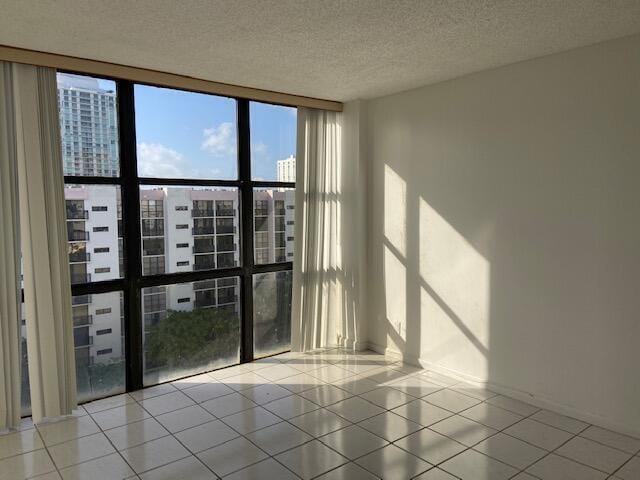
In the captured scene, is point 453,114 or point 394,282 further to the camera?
point 394,282

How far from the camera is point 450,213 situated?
424cm

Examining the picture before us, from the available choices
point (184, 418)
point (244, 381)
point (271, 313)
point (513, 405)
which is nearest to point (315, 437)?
point (184, 418)

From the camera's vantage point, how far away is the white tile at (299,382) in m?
4.11

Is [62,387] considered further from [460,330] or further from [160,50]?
[460,330]

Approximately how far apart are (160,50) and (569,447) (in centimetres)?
357

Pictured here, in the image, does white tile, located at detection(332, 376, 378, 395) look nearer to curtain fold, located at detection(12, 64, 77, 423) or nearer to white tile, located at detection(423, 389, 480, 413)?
white tile, located at detection(423, 389, 480, 413)

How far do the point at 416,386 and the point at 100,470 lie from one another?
2.40 metres

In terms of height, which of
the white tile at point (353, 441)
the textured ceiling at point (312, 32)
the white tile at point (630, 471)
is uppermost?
the textured ceiling at point (312, 32)

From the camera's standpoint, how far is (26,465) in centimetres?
295

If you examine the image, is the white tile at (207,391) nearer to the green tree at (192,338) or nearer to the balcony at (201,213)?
the green tree at (192,338)

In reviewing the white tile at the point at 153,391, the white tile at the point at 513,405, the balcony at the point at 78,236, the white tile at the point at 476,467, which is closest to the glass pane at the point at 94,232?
the balcony at the point at 78,236

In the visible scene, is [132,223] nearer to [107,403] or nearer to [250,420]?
[107,403]

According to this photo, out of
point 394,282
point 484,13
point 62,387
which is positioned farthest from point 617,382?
point 62,387

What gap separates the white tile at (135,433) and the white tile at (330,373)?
143cm
